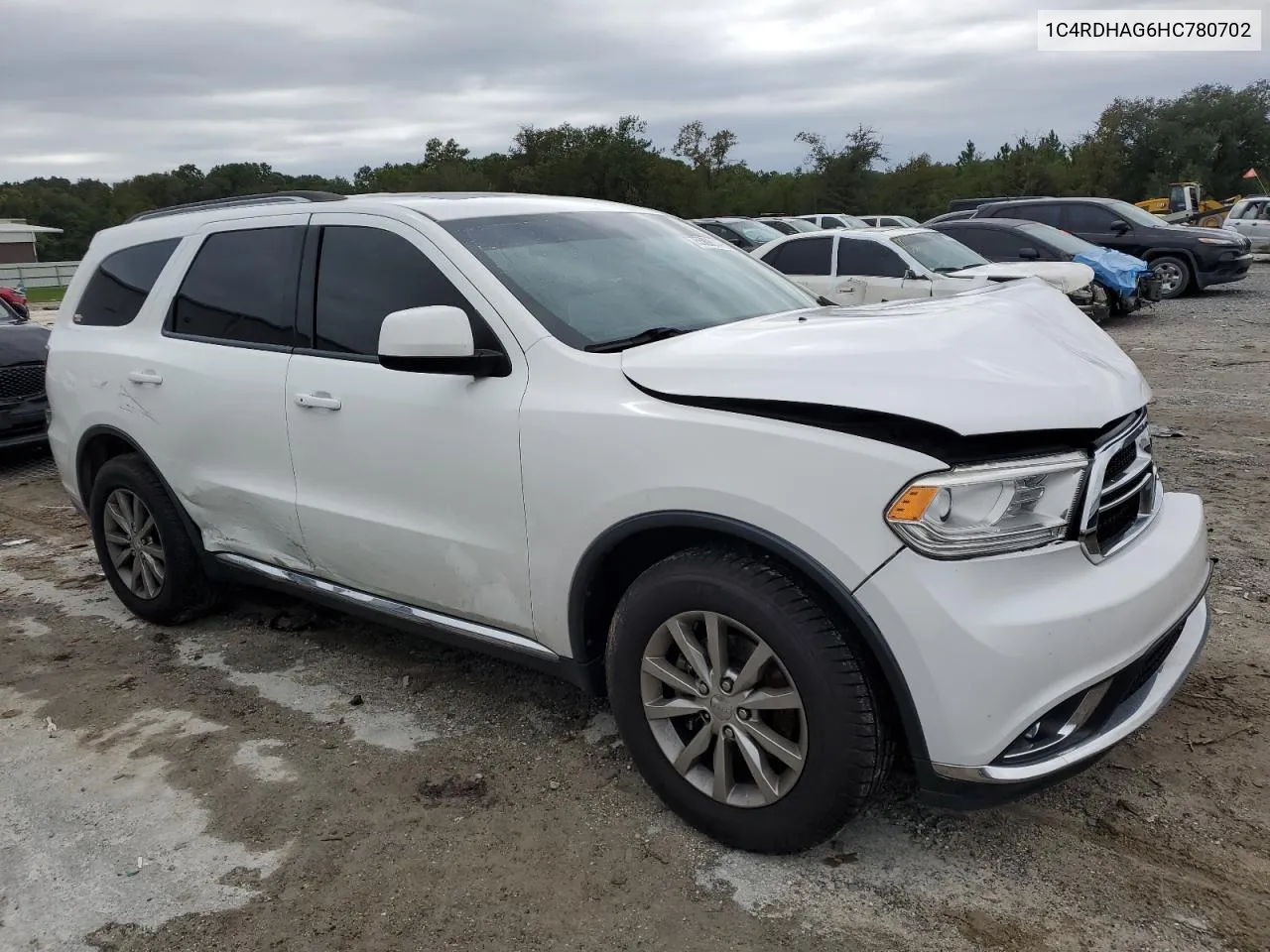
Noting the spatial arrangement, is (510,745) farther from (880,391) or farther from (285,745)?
(880,391)

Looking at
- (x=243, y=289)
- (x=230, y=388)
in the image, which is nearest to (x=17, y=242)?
(x=243, y=289)

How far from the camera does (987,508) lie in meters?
2.32

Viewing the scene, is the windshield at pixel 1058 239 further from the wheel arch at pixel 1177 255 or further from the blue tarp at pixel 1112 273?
the wheel arch at pixel 1177 255

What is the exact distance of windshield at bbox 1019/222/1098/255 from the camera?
45.8ft

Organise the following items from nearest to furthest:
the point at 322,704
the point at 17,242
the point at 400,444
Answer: the point at 400,444, the point at 322,704, the point at 17,242

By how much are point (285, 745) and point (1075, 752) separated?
249 cm

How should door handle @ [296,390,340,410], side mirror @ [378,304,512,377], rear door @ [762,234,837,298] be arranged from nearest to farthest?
side mirror @ [378,304,512,377] → door handle @ [296,390,340,410] → rear door @ [762,234,837,298]

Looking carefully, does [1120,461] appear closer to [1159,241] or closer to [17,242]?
[1159,241]

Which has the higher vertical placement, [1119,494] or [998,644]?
[1119,494]

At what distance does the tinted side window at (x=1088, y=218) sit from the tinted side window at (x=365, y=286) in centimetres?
1558

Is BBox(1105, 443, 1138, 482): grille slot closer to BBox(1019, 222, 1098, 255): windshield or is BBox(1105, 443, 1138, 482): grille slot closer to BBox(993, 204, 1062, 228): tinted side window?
BBox(1019, 222, 1098, 255): windshield

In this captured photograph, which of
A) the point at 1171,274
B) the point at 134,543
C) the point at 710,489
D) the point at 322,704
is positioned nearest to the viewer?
the point at 710,489

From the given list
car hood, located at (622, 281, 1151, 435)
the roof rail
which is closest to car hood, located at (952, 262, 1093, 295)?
the roof rail

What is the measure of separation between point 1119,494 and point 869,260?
9.46m
